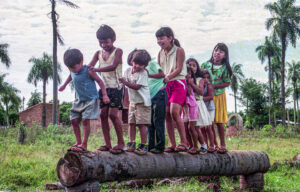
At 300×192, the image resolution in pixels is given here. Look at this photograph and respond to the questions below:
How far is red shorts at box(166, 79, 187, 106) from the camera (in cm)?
500

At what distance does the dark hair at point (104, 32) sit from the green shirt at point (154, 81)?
74 centimetres

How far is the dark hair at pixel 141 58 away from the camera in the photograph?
4598mm

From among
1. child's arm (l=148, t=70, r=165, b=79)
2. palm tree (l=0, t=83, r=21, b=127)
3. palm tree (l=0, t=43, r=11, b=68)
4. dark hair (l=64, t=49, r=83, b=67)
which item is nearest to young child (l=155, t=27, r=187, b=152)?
child's arm (l=148, t=70, r=165, b=79)

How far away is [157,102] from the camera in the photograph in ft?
A: 15.7

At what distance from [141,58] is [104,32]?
609 millimetres

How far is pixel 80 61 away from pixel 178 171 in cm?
227

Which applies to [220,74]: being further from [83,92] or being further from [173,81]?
[83,92]

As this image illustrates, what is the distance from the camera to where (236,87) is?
49.1 meters

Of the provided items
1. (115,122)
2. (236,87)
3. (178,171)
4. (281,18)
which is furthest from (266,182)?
(236,87)

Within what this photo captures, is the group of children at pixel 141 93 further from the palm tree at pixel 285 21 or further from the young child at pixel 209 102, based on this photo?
the palm tree at pixel 285 21

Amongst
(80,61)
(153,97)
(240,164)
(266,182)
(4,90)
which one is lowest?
(266,182)

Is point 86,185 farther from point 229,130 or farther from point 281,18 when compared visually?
point 281,18

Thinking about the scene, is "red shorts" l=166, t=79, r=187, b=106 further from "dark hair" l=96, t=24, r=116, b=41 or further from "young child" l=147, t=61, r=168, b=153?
"dark hair" l=96, t=24, r=116, b=41

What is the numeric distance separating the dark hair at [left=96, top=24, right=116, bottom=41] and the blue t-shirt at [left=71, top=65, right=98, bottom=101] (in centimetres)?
49
